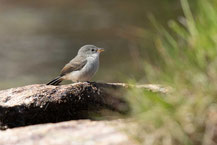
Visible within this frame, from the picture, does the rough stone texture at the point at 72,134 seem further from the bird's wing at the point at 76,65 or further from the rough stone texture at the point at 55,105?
the bird's wing at the point at 76,65

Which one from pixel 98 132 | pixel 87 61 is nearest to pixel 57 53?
pixel 87 61

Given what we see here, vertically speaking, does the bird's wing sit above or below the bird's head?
below

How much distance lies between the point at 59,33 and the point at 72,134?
14484 mm

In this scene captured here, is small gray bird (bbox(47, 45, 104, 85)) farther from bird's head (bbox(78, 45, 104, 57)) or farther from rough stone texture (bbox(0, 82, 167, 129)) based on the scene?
rough stone texture (bbox(0, 82, 167, 129))

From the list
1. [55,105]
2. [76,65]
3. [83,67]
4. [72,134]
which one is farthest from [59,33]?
[72,134]

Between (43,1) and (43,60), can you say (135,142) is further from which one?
(43,1)

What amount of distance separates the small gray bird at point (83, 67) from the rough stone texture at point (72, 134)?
2834mm

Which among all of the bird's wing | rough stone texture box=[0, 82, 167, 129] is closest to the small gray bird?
the bird's wing

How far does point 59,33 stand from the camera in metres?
19.1

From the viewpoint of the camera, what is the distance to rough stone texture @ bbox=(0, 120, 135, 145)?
14.9 feet

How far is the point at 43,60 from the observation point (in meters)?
16.5

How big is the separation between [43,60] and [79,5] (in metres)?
6.87

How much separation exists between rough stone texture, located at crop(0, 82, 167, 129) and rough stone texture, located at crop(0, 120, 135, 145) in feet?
1.94

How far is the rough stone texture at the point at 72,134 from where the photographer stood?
455 centimetres
